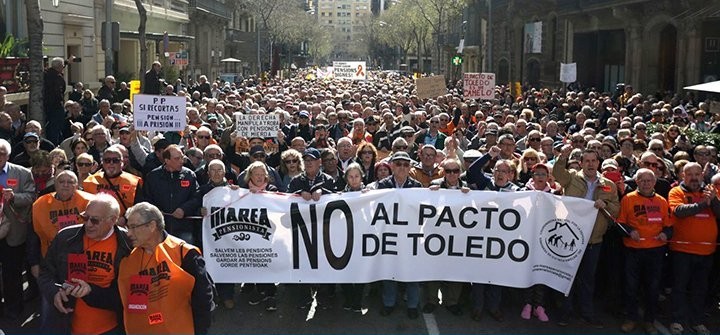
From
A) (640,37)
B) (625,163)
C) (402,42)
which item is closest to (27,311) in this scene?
(625,163)

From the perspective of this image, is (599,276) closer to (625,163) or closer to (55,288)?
(625,163)

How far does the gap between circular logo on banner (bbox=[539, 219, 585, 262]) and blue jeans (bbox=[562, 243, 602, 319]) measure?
13cm

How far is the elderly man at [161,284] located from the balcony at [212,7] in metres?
42.8

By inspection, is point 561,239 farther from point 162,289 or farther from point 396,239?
point 162,289

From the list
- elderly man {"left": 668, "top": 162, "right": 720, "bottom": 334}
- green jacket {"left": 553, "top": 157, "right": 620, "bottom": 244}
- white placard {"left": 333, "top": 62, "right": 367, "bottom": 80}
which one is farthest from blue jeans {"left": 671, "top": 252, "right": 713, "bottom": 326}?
white placard {"left": 333, "top": 62, "right": 367, "bottom": 80}

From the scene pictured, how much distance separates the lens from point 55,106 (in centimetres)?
1480

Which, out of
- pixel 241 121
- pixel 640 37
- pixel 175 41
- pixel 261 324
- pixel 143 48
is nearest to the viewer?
pixel 261 324

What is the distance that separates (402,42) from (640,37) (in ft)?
188

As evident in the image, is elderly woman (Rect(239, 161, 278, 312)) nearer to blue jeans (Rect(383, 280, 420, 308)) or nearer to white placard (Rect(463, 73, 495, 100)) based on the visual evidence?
blue jeans (Rect(383, 280, 420, 308))

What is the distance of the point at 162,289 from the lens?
16.5 ft

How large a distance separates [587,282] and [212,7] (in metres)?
47.4

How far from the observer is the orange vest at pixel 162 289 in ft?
16.5

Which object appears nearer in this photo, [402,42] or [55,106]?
[55,106]

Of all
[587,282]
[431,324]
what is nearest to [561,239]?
[587,282]
